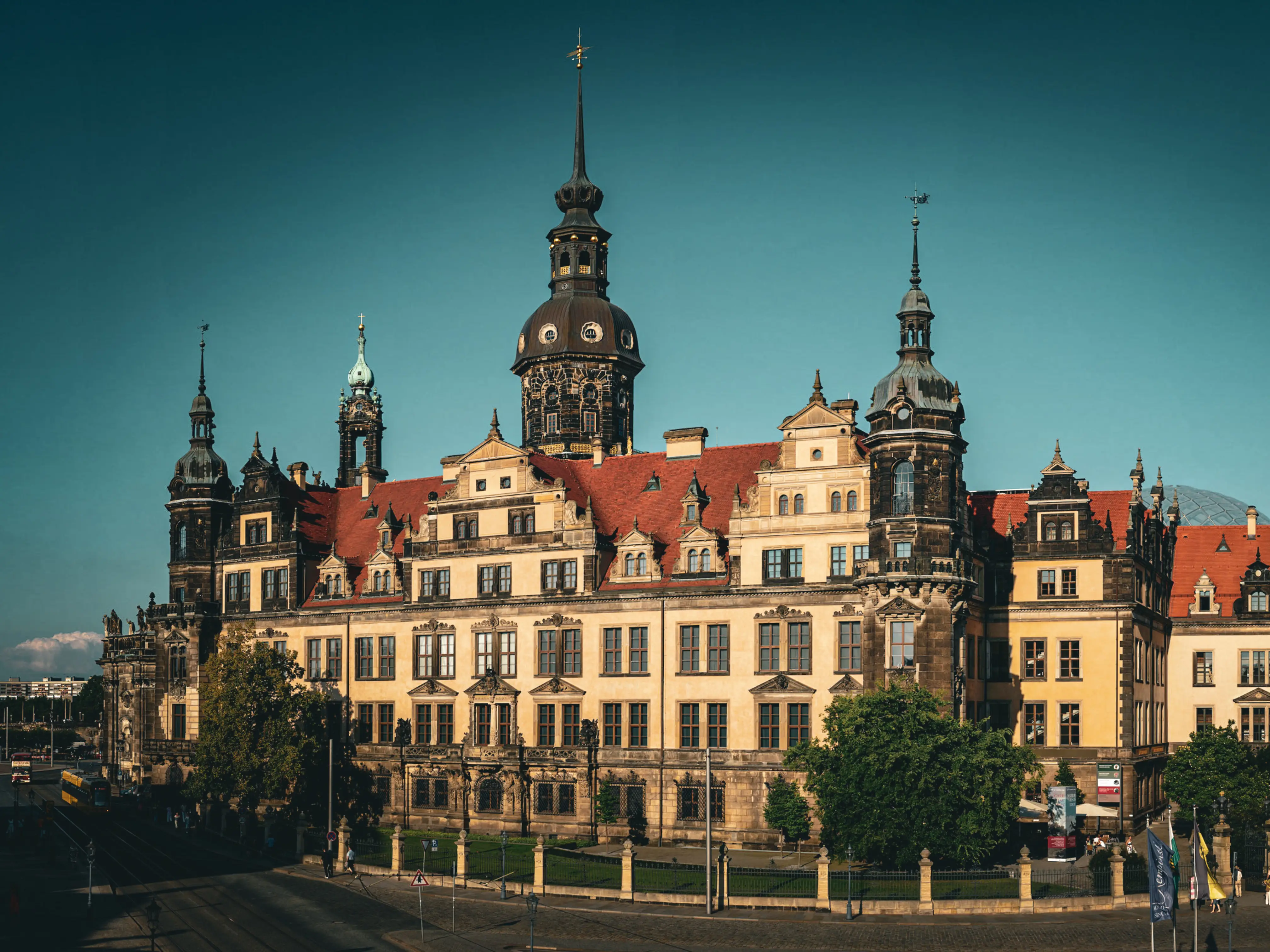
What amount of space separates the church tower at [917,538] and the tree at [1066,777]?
390 inches

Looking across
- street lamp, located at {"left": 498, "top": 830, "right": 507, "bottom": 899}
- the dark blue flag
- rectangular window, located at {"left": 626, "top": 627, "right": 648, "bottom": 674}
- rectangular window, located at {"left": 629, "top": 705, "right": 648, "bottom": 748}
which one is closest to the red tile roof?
rectangular window, located at {"left": 626, "top": 627, "right": 648, "bottom": 674}

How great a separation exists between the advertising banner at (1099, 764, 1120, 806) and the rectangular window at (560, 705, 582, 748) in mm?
27233

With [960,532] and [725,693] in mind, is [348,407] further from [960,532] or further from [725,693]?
[960,532]

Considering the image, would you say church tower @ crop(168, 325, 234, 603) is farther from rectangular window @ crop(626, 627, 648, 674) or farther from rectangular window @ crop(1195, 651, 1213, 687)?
rectangular window @ crop(1195, 651, 1213, 687)

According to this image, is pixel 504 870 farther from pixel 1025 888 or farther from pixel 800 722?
pixel 1025 888

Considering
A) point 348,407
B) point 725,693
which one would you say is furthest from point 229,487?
point 725,693

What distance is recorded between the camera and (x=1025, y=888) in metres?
54.4

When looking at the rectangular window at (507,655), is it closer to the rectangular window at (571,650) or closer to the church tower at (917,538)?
the rectangular window at (571,650)

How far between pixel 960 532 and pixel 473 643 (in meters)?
28.0

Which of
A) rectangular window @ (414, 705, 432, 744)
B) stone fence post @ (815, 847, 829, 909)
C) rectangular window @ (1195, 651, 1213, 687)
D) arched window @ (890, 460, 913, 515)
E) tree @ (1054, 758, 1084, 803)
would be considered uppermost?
arched window @ (890, 460, 913, 515)

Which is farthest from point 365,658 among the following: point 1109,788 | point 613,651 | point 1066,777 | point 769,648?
point 1109,788

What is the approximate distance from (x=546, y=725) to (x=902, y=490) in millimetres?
23533

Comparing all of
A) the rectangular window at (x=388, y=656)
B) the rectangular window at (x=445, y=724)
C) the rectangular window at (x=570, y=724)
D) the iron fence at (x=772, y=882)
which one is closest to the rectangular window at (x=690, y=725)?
the rectangular window at (x=570, y=724)

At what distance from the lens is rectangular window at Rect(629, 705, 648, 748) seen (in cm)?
7681
